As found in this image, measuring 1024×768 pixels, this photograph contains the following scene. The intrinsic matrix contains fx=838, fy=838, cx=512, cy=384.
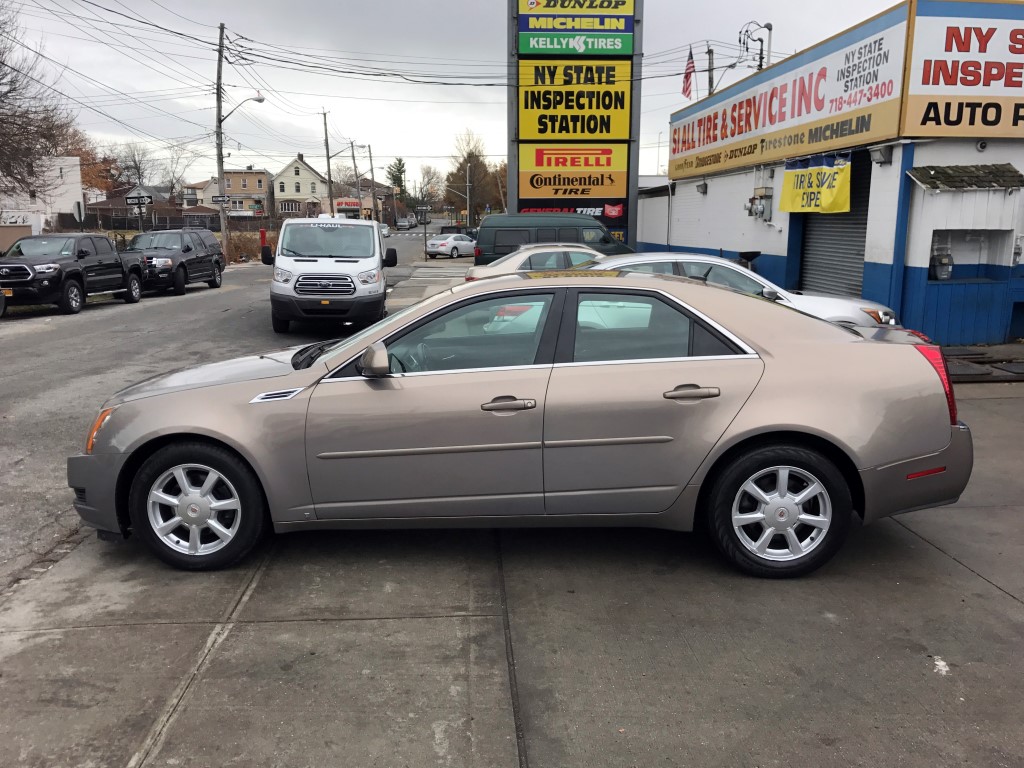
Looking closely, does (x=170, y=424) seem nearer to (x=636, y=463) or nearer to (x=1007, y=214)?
(x=636, y=463)

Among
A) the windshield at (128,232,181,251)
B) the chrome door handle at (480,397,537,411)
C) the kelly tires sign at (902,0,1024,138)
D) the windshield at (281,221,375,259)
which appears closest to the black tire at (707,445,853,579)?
the chrome door handle at (480,397,537,411)

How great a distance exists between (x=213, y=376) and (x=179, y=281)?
64.7ft

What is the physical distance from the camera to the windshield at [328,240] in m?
14.5

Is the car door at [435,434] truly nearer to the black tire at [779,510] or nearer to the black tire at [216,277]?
the black tire at [779,510]

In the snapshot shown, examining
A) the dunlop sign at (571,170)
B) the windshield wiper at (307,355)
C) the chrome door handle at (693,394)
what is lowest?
the chrome door handle at (693,394)

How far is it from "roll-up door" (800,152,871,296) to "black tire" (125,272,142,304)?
1550 cm

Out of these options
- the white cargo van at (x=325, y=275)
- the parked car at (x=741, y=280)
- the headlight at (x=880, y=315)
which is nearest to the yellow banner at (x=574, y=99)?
the white cargo van at (x=325, y=275)

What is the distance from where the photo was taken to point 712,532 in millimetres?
4324

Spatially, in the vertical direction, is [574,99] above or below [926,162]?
above

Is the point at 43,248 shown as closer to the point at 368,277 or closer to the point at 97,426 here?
the point at 368,277

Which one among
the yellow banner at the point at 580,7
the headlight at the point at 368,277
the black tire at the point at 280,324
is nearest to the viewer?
the headlight at the point at 368,277

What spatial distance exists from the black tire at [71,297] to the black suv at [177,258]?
3.30 meters

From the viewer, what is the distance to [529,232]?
56.7 ft

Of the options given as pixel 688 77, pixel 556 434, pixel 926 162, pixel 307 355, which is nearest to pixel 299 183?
pixel 688 77
